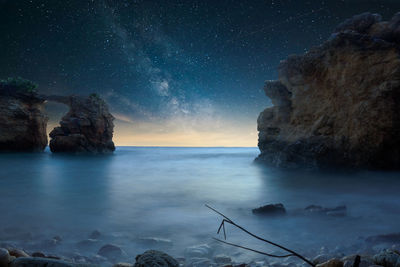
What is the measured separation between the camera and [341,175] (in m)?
10.9

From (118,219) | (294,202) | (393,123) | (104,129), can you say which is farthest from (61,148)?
(393,123)

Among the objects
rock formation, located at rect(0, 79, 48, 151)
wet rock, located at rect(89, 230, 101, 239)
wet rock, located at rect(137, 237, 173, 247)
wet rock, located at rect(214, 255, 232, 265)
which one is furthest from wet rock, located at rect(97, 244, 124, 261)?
rock formation, located at rect(0, 79, 48, 151)

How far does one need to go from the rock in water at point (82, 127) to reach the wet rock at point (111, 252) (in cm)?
2637

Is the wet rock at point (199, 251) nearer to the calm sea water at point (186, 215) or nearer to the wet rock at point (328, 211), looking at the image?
the calm sea water at point (186, 215)

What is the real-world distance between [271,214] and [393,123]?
8.78 m

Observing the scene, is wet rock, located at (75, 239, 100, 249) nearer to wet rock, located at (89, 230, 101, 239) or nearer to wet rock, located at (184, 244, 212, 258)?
wet rock, located at (89, 230, 101, 239)

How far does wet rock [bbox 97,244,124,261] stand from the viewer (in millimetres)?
3332

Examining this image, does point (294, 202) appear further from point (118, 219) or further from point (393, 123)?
point (393, 123)

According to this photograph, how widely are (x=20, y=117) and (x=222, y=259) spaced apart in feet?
94.6

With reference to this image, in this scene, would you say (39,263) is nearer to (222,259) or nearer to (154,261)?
(154,261)

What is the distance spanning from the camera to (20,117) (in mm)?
24078

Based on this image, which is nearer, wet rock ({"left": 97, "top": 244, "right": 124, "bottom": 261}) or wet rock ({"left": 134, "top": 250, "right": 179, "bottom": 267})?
wet rock ({"left": 134, "top": 250, "right": 179, "bottom": 267})

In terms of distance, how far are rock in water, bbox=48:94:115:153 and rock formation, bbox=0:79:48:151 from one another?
1.66m

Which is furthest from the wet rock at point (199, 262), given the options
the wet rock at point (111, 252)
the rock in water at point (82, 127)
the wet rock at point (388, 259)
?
the rock in water at point (82, 127)
